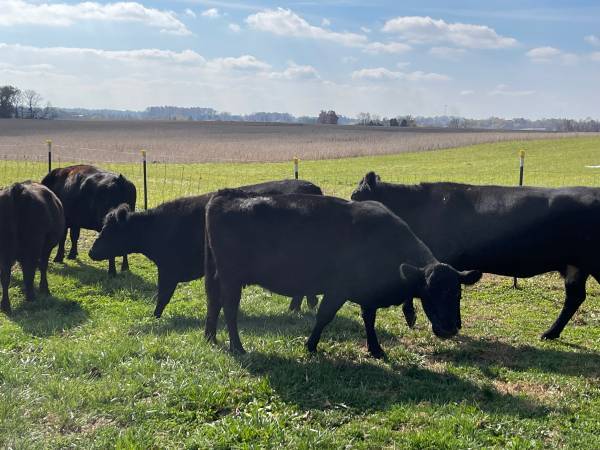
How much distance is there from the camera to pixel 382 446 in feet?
15.5

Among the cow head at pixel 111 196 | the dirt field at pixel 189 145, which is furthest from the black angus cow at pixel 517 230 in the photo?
the dirt field at pixel 189 145

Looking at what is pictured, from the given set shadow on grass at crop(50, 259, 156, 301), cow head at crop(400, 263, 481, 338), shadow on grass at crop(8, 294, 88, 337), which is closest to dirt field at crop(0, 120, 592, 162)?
shadow on grass at crop(50, 259, 156, 301)

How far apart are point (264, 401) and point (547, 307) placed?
5.33 m

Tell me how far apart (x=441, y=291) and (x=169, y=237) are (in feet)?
13.8

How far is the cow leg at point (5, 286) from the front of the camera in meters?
8.43

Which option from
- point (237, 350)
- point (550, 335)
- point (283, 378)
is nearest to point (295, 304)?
point (237, 350)

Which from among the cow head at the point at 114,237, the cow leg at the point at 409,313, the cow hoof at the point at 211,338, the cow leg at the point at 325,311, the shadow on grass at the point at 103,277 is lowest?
the shadow on grass at the point at 103,277

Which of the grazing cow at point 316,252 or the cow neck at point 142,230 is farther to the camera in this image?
the cow neck at point 142,230

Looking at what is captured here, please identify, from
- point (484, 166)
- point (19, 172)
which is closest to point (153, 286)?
point (19, 172)

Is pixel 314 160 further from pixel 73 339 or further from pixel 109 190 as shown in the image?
pixel 73 339

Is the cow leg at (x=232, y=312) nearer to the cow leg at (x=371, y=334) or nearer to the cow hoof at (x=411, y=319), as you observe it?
the cow leg at (x=371, y=334)

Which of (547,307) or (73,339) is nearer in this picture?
(73,339)

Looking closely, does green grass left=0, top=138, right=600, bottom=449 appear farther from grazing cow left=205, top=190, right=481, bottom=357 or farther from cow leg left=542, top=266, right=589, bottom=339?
grazing cow left=205, top=190, right=481, bottom=357

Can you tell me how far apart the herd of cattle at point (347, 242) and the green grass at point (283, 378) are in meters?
0.44
